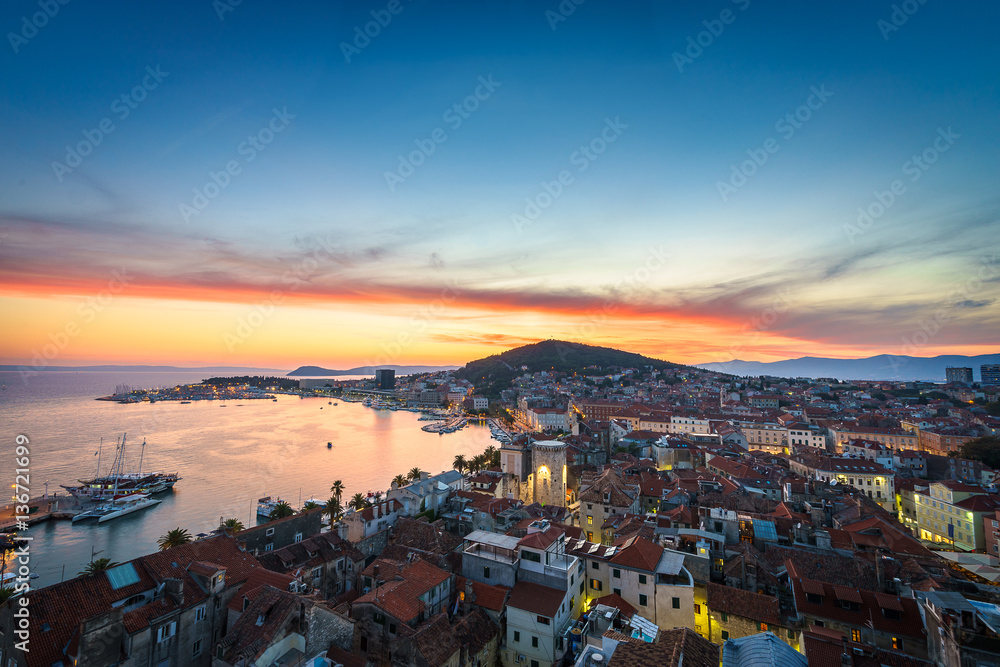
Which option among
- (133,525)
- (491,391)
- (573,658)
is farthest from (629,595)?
(491,391)

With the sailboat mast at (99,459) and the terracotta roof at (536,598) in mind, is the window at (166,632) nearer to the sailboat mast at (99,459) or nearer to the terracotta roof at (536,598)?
the terracotta roof at (536,598)

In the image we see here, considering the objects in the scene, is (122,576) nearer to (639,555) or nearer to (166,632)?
(166,632)

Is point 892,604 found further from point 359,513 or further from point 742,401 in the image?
point 742,401

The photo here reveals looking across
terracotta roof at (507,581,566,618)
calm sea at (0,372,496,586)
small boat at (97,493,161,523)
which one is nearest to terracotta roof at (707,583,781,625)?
terracotta roof at (507,581,566,618)

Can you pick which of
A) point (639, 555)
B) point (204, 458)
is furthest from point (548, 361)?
point (639, 555)

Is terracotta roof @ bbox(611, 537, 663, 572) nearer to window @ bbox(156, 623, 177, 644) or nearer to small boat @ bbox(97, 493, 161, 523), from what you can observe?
window @ bbox(156, 623, 177, 644)

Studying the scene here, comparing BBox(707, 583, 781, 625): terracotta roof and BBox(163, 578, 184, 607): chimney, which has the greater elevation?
BBox(163, 578, 184, 607): chimney
